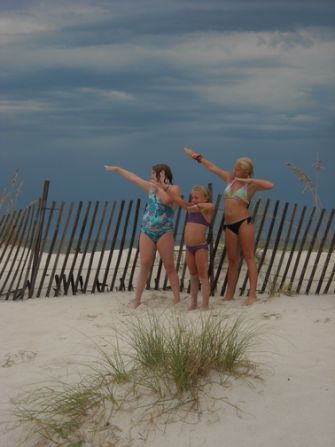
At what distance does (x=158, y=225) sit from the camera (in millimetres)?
7859

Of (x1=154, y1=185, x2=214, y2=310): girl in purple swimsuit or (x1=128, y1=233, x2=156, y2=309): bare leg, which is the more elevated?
(x1=154, y1=185, x2=214, y2=310): girl in purple swimsuit

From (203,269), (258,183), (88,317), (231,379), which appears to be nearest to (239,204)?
(258,183)

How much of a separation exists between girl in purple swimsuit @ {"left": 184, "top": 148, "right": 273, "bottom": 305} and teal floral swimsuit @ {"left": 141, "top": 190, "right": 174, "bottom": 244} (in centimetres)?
65

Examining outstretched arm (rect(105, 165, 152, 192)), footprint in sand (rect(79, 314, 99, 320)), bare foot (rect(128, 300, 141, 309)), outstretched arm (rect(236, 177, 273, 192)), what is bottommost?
footprint in sand (rect(79, 314, 99, 320))

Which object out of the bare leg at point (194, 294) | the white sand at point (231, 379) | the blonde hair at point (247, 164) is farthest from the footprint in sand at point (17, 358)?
the blonde hair at point (247, 164)

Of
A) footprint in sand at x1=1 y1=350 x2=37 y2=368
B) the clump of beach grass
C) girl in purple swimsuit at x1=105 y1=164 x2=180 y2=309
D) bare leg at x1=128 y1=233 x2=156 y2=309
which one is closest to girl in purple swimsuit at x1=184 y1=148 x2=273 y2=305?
girl in purple swimsuit at x1=105 y1=164 x2=180 y2=309

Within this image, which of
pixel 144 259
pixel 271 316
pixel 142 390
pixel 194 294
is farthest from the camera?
pixel 144 259

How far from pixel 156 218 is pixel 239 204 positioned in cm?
95

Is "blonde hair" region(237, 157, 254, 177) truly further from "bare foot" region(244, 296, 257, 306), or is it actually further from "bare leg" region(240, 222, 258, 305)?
"bare foot" region(244, 296, 257, 306)

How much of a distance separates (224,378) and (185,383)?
13.2 inches

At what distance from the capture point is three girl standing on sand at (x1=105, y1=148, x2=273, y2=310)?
7603mm

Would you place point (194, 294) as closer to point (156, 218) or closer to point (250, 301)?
point (250, 301)

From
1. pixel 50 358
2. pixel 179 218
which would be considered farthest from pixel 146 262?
pixel 50 358

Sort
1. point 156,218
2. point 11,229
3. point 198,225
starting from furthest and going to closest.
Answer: point 11,229
point 156,218
point 198,225
